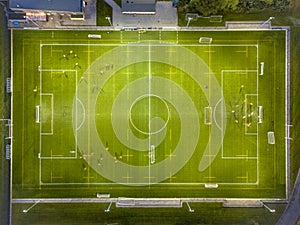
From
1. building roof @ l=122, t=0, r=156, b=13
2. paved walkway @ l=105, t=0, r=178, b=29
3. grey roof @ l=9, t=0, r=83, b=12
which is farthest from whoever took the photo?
paved walkway @ l=105, t=0, r=178, b=29

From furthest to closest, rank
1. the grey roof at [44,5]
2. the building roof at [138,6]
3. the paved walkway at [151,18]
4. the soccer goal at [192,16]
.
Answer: the paved walkway at [151,18], the soccer goal at [192,16], the building roof at [138,6], the grey roof at [44,5]

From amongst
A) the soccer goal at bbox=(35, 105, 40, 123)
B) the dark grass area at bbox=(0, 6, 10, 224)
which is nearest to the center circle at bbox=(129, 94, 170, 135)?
the soccer goal at bbox=(35, 105, 40, 123)

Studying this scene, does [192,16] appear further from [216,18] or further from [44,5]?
[44,5]

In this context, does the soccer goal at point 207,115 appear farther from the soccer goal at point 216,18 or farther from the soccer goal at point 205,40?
the soccer goal at point 216,18

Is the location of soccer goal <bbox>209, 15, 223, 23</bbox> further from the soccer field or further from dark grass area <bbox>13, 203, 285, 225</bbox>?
dark grass area <bbox>13, 203, 285, 225</bbox>

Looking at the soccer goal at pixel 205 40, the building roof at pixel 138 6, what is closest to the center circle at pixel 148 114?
the soccer goal at pixel 205 40

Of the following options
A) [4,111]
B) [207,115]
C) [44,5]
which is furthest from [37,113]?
[207,115]

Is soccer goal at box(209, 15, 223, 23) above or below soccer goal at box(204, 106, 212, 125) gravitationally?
above
